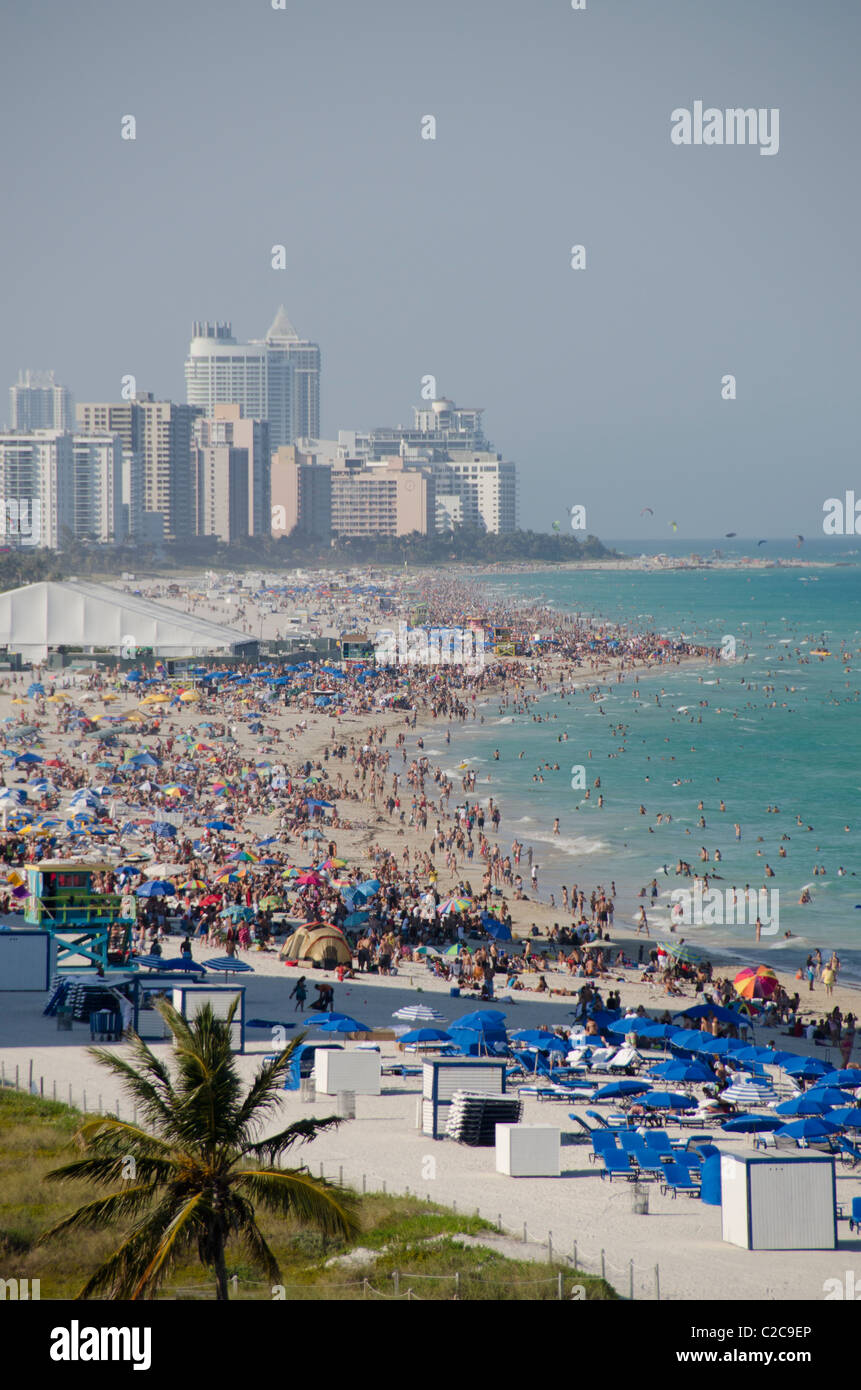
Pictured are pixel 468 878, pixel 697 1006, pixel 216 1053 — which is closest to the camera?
pixel 216 1053

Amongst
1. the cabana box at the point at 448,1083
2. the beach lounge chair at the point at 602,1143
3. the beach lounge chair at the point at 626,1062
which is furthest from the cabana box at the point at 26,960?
the beach lounge chair at the point at 602,1143

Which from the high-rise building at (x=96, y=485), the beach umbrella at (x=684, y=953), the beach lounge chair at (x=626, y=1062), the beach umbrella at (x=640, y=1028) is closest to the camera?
the beach lounge chair at (x=626, y=1062)

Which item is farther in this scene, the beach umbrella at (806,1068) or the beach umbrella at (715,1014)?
the beach umbrella at (715,1014)

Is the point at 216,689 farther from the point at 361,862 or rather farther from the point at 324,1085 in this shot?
the point at 324,1085

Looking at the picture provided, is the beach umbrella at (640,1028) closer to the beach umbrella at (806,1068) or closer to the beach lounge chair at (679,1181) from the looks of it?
the beach umbrella at (806,1068)

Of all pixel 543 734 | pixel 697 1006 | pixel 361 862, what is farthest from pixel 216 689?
pixel 697 1006

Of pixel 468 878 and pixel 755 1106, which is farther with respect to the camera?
pixel 468 878

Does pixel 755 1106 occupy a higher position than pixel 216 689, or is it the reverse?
pixel 216 689
